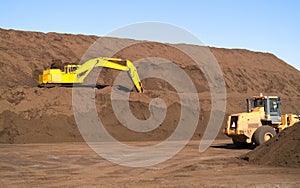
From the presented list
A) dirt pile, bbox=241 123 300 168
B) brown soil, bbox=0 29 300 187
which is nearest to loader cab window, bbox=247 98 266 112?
brown soil, bbox=0 29 300 187

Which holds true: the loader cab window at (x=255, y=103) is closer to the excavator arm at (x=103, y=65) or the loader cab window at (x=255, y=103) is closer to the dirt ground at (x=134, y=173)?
the dirt ground at (x=134, y=173)

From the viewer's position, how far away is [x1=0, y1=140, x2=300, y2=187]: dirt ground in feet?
33.8

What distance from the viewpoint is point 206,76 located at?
148 feet

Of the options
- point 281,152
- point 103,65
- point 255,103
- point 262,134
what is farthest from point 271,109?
point 103,65

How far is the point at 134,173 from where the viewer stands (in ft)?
40.6

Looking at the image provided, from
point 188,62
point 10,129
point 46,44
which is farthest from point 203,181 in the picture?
point 188,62

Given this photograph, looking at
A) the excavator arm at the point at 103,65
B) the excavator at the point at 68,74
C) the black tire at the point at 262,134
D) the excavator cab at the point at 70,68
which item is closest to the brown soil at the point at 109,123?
the black tire at the point at 262,134

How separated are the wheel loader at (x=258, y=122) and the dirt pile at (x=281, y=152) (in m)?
4.02

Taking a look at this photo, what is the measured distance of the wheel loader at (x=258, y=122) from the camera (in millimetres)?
18734

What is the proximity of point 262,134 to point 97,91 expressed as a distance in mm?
14054

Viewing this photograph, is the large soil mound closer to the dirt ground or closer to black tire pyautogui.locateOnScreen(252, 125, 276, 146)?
the dirt ground

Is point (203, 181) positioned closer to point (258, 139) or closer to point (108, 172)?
point (108, 172)

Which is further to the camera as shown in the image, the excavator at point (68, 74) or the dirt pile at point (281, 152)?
the excavator at point (68, 74)

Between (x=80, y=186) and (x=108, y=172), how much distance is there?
8.69ft
